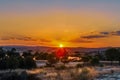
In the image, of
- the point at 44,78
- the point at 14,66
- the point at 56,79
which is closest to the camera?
the point at 56,79

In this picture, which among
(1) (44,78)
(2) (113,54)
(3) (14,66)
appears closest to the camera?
(1) (44,78)

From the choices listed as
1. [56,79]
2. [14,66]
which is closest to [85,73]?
[56,79]

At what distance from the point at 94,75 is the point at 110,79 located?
2.97 meters

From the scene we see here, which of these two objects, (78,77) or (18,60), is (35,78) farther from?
(18,60)

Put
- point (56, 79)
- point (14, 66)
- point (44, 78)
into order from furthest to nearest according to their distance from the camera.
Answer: point (14, 66), point (44, 78), point (56, 79)

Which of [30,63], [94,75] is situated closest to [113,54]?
[30,63]

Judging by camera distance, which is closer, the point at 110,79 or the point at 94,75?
the point at 110,79

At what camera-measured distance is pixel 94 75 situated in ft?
133

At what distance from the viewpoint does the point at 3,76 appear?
3972 centimetres

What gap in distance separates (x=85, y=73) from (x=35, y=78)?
17.4 feet

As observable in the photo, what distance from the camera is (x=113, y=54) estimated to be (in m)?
84.4

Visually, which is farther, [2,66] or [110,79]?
[2,66]

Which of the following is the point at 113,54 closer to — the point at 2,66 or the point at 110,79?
the point at 2,66

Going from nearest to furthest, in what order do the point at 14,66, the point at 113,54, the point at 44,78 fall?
the point at 44,78 → the point at 14,66 → the point at 113,54
